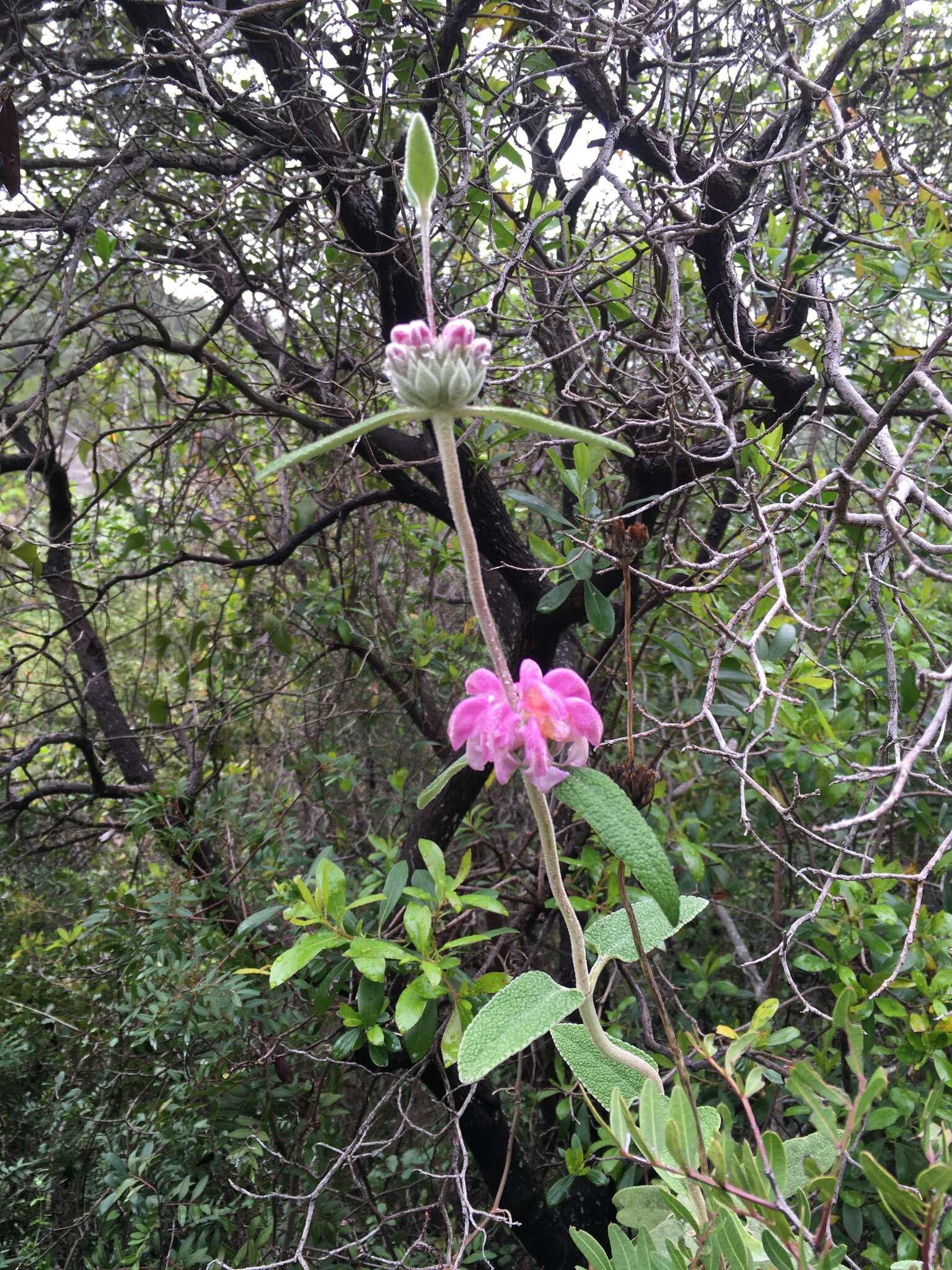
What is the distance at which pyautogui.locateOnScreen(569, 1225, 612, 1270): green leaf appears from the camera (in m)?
0.65

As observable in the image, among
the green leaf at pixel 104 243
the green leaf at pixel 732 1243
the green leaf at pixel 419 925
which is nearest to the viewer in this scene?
the green leaf at pixel 732 1243

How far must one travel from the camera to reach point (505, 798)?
7.50ft

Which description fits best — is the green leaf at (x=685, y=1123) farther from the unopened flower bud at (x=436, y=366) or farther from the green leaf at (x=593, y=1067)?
the unopened flower bud at (x=436, y=366)

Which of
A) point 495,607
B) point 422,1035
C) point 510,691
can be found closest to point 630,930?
point 510,691

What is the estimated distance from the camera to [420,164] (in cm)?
49

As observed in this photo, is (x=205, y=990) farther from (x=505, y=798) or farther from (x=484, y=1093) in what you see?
(x=505, y=798)

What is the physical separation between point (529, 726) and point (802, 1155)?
1.60 feet

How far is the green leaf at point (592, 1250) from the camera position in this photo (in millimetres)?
646

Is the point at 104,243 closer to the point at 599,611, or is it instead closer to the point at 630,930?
the point at 599,611

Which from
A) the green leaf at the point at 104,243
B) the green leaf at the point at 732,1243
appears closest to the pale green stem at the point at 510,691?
the green leaf at the point at 732,1243

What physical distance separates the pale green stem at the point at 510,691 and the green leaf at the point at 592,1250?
5.3 inches

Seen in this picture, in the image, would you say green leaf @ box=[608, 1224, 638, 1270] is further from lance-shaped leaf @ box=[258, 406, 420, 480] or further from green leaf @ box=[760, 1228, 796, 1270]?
lance-shaped leaf @ box=[258, 406, 420, 480]

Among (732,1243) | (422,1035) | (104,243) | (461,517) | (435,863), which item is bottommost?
(422,1035)

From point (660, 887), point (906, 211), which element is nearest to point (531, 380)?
point (906, 211)
